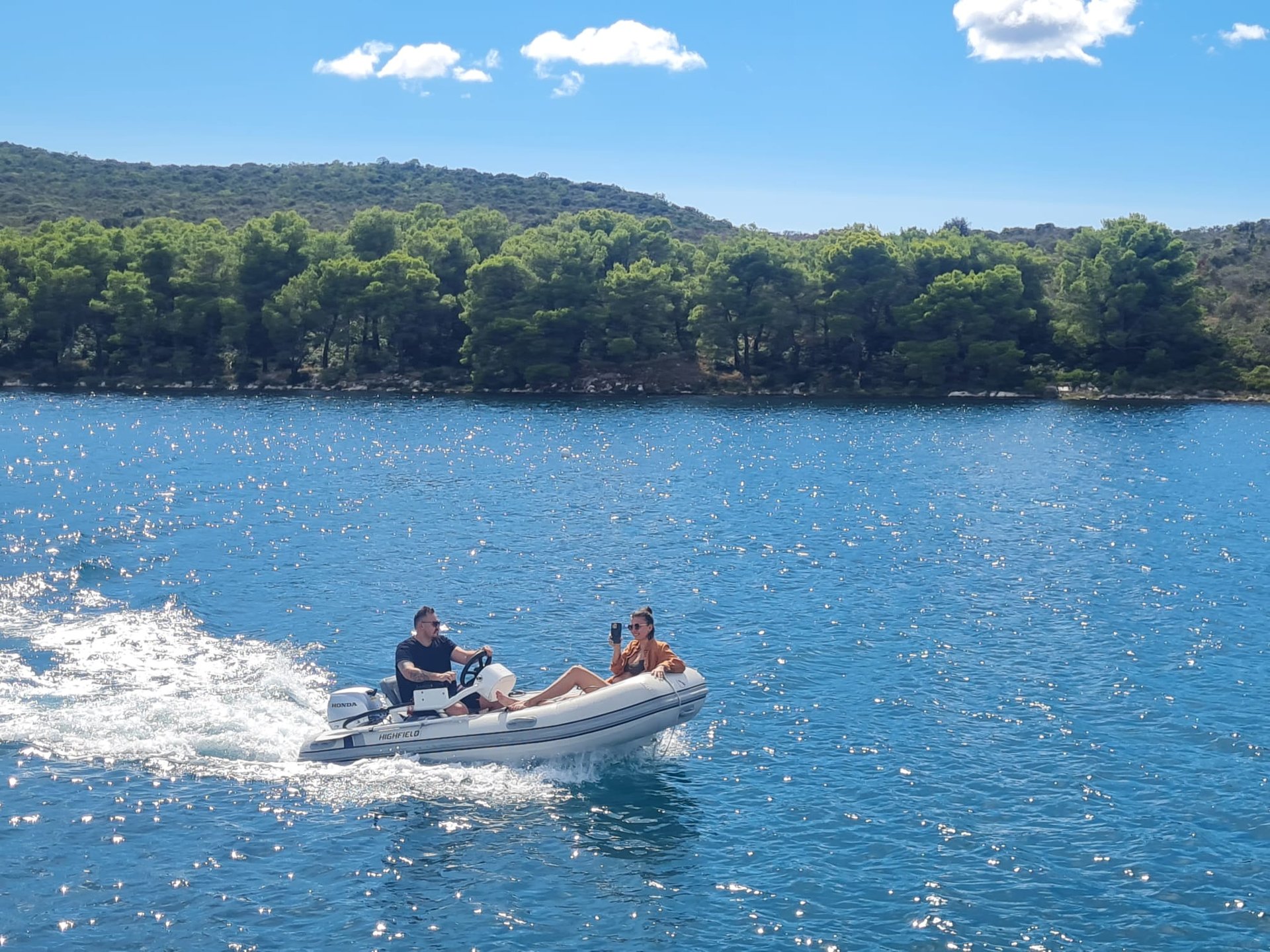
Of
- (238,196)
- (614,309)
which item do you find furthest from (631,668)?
(238,196)

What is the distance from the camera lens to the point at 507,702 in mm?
18000

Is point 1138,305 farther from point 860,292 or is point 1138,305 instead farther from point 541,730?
point 541,730

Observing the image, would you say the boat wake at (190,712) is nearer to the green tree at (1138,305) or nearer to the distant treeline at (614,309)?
the distant treeline at (614,309)

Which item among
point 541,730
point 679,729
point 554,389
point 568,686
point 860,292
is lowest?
point 679,729

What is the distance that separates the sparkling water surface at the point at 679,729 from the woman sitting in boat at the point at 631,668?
1128mm

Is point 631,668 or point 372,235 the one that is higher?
point 372,235

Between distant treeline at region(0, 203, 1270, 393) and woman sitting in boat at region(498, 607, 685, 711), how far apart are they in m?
67.8

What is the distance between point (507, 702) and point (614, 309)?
70.1 meters

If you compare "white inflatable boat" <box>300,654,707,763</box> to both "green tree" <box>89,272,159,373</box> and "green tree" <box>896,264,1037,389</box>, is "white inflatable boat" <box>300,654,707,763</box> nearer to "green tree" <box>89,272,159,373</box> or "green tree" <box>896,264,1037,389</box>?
"green tree" <box>896,264,1037,389</box>

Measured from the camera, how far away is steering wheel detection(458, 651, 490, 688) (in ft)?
60.4

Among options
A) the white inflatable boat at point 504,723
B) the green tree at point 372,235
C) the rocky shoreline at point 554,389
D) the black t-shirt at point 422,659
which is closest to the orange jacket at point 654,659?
the white inflatable boat at point 504,723

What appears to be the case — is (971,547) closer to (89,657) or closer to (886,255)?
(89,657)

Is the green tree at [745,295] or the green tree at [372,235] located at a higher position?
the green tree at [372,235]

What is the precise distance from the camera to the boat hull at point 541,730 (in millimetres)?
17422
